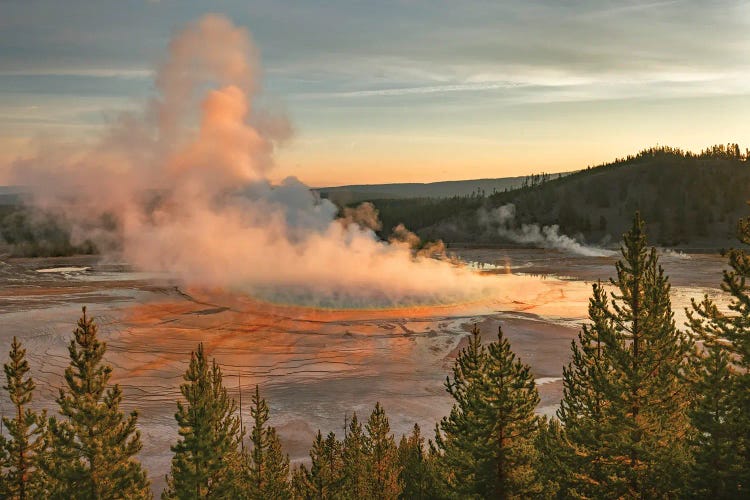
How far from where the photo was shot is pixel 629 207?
168 meters

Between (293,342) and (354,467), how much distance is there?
25.5 metres

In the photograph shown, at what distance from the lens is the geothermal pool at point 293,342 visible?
3331cm

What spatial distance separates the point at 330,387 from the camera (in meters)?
36.9

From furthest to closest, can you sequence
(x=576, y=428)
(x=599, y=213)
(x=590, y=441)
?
1. (x=599, y=213)
2. (x=576, y=428)
3. (x=590, y=441)

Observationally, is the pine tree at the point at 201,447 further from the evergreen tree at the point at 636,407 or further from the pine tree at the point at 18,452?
the evergreen tree at the point at 636,407

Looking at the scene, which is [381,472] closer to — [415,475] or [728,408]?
[415,475]

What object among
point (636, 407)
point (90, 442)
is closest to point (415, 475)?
point (636, 407)

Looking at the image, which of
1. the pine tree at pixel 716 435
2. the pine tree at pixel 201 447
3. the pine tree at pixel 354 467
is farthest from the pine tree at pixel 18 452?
the pine tree at pixel 716 435

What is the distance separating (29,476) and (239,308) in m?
42.8

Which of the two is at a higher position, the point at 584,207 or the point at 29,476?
the point at 584,207

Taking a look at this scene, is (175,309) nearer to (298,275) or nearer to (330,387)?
(298,275)

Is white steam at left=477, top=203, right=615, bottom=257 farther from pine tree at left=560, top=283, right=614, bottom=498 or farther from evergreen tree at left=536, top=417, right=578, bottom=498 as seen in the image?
pine tree at left=560, top=283, right=614, bottom=498

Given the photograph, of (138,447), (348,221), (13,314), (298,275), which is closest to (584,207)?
(348,221)

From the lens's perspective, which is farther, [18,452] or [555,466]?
[555,466]
